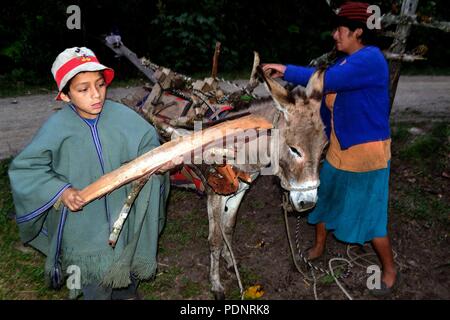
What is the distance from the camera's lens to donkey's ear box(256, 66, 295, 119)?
8.24 feet

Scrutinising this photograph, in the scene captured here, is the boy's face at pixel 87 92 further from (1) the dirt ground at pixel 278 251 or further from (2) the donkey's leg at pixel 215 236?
(1) the dirt ground at pixel 278 251

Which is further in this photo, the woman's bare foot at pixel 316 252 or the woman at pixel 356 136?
the woman's bare foot at pixel 316 252

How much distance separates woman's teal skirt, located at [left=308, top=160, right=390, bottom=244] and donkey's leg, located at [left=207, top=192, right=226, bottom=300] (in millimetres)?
1013

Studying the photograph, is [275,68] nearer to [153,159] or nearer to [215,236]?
[153,159]

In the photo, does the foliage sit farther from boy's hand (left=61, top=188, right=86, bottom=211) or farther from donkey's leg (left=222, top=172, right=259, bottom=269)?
boy's hand (left=61, top=188, right=86, bottom=211)

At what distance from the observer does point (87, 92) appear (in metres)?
2.38

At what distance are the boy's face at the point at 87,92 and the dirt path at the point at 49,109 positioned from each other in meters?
4.34

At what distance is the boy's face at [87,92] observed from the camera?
7.75 ft

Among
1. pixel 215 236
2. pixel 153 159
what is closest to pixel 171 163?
pixel 153 159

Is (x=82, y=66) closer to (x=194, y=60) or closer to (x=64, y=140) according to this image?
(x=64, y=140)

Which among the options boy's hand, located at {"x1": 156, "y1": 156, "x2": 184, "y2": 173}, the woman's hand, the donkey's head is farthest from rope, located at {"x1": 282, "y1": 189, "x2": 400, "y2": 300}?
boy's hand, located at {"x1": 156, "y1": 156, "x2": 184, "y2": 173}

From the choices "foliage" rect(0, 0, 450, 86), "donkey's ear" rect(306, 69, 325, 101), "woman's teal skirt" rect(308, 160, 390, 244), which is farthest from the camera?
"foliage" rect(0, 0, 450, 86)

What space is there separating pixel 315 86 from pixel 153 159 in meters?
1.21

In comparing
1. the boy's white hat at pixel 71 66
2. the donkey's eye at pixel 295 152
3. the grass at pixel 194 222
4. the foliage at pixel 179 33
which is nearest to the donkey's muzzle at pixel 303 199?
the donkey's eye at pixel 295 152
